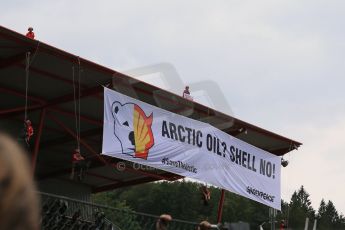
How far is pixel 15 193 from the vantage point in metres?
0.81

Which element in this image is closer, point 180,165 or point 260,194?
point 180,165

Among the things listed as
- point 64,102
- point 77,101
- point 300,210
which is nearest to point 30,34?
point 64,102

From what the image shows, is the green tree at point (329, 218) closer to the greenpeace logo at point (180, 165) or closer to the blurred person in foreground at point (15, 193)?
the greenpeace logo at point (180, 165)

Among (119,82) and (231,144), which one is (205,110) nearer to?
(231,144)

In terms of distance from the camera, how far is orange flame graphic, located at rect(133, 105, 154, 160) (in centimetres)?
1464

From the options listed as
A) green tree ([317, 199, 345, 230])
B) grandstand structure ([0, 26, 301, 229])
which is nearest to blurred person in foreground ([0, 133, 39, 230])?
grandstand structure ([0, 26, 301, 229])

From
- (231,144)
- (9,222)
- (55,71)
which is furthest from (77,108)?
(9,222)

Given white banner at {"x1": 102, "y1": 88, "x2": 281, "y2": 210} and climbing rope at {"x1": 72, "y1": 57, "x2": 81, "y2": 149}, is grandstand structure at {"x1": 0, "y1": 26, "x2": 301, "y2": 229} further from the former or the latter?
white banner at {"x1": 102, "y1": 88, "x2": 281, "y2": 210}

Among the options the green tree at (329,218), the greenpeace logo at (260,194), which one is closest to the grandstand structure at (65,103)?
the greenpeace logo at (260,194)

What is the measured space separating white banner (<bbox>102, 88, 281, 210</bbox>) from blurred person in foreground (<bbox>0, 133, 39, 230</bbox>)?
12.7 metres

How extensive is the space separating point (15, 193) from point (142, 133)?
555 inches

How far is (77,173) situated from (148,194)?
6096 centimetres

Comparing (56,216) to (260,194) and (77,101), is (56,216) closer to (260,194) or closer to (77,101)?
(77,101)

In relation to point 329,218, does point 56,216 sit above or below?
below
